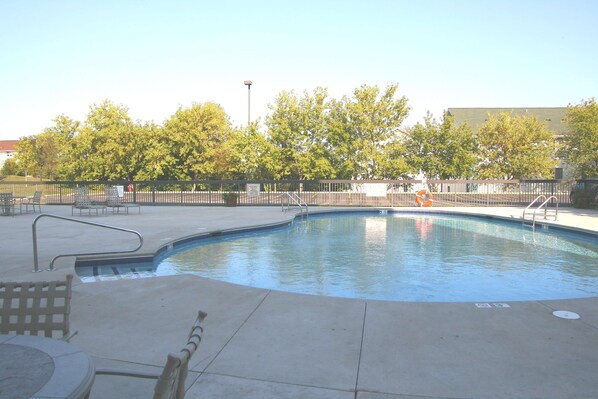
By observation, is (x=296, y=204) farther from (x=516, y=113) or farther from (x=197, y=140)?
(x=516, y=113)

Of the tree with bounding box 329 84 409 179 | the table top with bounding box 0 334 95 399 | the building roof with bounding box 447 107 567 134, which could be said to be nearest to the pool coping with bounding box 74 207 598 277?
the table top with bounding box 0 334 95 399

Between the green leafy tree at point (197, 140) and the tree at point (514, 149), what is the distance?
712 inches

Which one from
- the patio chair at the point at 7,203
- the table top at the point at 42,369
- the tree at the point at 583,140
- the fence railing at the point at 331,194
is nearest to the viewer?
the table top at the point at 42,369

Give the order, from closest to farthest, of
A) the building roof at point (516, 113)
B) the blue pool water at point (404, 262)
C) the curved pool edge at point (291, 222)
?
the blue pool water at point (404, 262), the curved pool edge at point (291, 222), the building roof at point (516, 113)

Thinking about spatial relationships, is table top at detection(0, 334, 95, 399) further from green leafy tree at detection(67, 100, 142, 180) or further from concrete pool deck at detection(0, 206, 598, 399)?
green leafy tree at detection(67, 100, 142, 180)

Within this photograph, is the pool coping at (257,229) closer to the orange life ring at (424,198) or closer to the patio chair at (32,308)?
the orange life ring at (424,198)

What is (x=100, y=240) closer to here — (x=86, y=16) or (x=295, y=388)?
(x=295, y=388)

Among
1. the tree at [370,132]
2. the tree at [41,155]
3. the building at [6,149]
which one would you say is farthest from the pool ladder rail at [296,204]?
the building at [6,149]

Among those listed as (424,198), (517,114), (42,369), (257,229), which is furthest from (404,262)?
(517,114)

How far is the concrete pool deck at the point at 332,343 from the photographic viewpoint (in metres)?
2.96

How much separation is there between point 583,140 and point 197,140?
24.0 meters

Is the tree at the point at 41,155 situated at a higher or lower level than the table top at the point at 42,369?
higher

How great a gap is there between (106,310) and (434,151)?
24076mm

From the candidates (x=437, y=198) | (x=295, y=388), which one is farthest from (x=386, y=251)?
(x=437, y=198)
